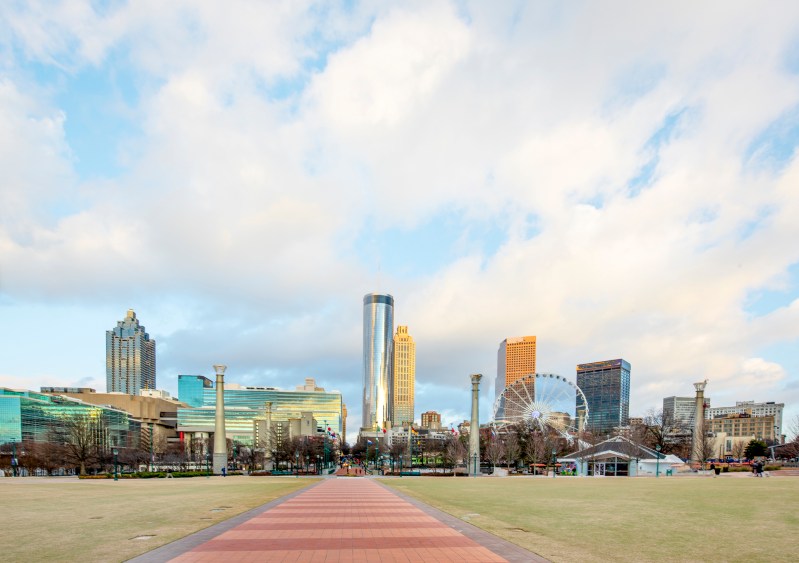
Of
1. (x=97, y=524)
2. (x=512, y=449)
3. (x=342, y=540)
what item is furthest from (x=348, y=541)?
(x=512, y=449)

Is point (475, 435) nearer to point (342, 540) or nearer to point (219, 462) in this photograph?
point (219, 462)

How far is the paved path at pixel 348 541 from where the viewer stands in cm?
1200

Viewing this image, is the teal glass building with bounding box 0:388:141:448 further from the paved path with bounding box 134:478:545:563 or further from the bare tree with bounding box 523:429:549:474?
the paved path with bounding box 134:478:545:563

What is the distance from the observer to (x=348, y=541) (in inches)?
555

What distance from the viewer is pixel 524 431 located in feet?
331

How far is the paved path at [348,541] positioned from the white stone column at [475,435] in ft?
175

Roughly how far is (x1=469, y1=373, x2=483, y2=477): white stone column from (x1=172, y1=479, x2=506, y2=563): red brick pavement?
5314 centimetres

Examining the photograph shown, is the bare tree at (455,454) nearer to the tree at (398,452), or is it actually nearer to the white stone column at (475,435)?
the tree at (398,452)

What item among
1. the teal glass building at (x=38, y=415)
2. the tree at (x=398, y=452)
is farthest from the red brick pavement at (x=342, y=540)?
the teal glass building at (x=38, y=415)

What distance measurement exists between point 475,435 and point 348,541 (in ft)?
199

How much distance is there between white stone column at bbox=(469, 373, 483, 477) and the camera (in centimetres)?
7075

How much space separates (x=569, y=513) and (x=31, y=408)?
171 m

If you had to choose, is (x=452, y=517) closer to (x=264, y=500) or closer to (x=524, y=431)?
(x=264, y=500)

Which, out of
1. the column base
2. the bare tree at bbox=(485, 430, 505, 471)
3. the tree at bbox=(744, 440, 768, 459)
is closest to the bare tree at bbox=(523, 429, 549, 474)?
the bare tree at bbox=(485, 430, 505, 471)
